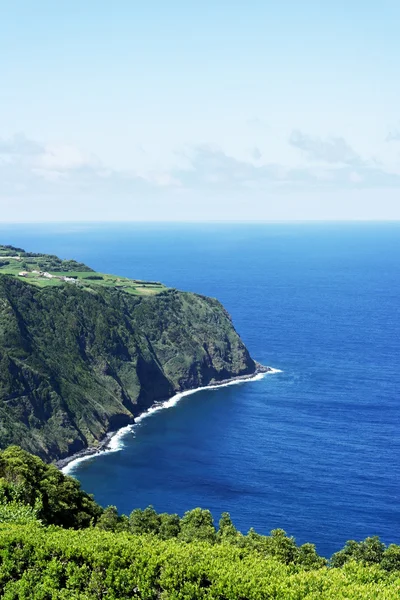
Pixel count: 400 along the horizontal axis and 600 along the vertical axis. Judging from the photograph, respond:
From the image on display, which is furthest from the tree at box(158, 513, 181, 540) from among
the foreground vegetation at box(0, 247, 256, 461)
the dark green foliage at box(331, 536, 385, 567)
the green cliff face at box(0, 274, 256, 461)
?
the foreground vegetation at box(0, 247, 256, 461)

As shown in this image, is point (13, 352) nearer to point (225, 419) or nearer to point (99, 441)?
point (99, 441)

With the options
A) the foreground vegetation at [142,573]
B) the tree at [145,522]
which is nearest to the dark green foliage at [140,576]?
the foreground vegetation at [142,573]

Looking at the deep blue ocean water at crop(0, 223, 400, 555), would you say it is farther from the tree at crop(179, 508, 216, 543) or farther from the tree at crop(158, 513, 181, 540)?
the tree at crop(158, 513, 181, 540)

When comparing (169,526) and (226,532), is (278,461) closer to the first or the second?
(226,532)

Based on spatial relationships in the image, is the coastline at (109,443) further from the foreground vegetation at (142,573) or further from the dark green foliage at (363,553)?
the foreground vegetation at (142,573)

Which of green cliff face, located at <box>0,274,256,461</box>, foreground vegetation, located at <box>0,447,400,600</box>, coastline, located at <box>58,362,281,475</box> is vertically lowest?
coastline, located at <box>58,362,281,475</box>

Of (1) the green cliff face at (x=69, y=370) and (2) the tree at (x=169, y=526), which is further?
(1) the green cliff face at (x=69, y=370)

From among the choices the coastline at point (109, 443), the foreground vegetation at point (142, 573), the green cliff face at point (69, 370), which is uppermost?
the foreground vegetation at point (142, 573)

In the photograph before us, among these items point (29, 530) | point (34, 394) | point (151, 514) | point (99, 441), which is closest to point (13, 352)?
point (34, 394)
